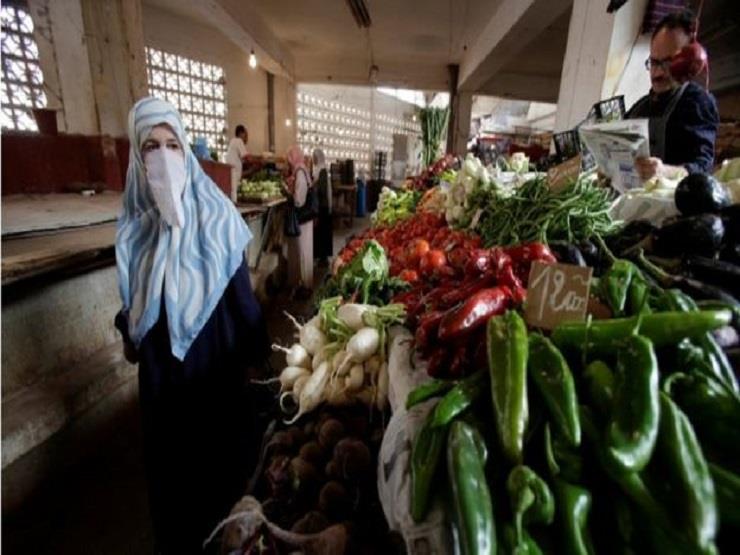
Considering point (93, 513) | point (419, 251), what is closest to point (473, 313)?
point (419, 251)

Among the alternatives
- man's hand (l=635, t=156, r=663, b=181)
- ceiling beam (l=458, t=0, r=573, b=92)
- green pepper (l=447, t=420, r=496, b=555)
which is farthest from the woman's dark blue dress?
ceiling beam (l=458, t=0, r=573, b=92)

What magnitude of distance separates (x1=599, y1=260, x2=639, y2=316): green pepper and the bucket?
5.51m

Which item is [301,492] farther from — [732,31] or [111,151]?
[732,31]

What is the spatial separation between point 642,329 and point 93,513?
290cm

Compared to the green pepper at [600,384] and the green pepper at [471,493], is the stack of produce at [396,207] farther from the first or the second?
the green pepper at [471,493]

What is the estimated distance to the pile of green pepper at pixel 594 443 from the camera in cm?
63

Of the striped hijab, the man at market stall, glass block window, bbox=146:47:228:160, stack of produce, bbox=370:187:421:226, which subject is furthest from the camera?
glass block window, bbox=146:47:228:160

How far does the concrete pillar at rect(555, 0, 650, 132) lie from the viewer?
3.24m

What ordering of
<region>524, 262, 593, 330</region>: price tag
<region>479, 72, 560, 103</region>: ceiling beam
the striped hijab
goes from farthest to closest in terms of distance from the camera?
<region>479, 72, 560, 103</region>: ceiling beam → the striped hijab → <region>524, 262, 593, 330</region>: price tag

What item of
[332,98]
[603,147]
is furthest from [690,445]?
[332,98]

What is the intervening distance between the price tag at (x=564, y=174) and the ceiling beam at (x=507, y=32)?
172 inches

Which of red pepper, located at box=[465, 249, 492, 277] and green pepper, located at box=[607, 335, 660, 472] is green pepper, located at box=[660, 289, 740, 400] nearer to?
green pepper, located at box=[607, 335, 660, 472]

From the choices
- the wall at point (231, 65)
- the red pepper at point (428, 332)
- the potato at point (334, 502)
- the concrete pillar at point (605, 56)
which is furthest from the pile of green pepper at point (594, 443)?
the wall at point (231, 65)

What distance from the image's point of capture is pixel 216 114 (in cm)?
1162
